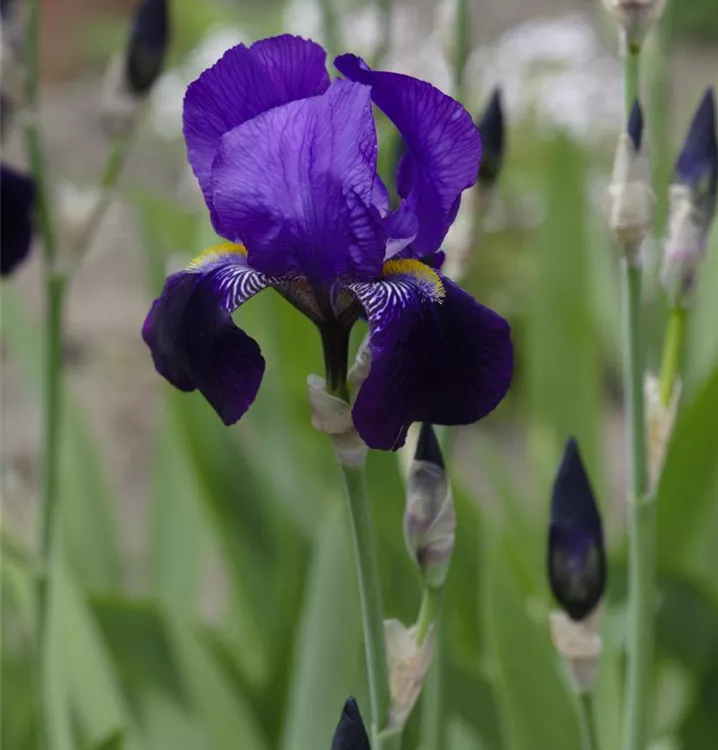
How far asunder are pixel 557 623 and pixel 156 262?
873mm

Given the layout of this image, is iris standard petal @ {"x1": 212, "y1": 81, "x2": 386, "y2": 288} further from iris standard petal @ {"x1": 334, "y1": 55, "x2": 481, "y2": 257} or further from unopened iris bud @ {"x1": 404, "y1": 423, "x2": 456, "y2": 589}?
unopened iris bud @ {"x1": 404, "y1": 423, "x2": 456, "y2": 589}

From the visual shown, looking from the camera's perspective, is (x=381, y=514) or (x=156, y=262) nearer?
(x=381, y=514)

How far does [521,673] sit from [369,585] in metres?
0.47

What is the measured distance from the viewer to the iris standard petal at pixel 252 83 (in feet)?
1.72

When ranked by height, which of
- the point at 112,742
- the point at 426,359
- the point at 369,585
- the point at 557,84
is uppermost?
the point at 557,84

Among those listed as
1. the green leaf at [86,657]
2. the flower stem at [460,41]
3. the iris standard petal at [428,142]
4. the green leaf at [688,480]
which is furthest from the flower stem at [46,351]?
the green leaf at [688,480]

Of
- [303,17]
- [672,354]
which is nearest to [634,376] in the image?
[672,354]

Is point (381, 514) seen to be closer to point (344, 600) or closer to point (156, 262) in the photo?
point (344, 600)

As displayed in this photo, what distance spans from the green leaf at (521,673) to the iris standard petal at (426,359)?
19.0 inches

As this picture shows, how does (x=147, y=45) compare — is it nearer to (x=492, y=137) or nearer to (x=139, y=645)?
(x=492, y=137)

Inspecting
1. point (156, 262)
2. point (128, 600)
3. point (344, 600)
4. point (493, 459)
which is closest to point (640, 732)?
point (344, 600)

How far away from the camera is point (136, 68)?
98 centimetres

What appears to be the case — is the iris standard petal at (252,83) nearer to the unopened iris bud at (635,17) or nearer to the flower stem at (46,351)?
the unopened iris bud at (635,17)

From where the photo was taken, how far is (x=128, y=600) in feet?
3.80
